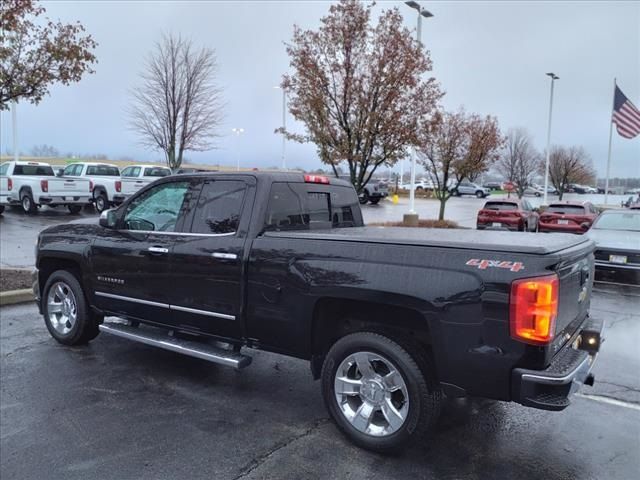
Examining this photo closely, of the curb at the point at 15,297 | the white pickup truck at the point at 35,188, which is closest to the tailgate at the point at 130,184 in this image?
the white pickup truck at the point at 35,188

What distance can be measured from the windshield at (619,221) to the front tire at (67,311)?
1037 centimetres

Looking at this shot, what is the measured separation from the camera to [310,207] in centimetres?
471

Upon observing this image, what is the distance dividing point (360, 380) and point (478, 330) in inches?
38.2

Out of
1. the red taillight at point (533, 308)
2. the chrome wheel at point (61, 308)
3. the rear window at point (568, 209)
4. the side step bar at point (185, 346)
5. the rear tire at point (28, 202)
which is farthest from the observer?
the rear tire at point (28, 202)

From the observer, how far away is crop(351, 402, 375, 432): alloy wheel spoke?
3549 millimetres

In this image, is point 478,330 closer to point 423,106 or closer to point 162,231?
point 162,231

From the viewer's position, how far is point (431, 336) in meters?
3.26

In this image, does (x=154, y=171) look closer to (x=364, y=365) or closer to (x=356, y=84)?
(x=356, y=84)

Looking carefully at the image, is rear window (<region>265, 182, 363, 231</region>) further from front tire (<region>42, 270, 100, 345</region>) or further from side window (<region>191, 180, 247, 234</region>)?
front tire (<region>42, 270, 100, 345</region>)

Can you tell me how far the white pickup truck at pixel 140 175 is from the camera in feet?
70.5

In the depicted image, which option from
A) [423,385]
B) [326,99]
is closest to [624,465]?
[423,385]

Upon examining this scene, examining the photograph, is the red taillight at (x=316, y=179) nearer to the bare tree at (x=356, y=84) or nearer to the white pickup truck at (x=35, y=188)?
the bare tree at (x=356, y=84)

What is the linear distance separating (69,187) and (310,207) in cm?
1746

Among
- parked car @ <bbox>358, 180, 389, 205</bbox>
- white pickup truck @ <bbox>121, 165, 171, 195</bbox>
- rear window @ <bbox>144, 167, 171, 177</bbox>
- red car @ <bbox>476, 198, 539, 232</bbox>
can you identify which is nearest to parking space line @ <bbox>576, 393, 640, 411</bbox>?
red car @ <bbox>476, 198, 539, 232</bbox>
